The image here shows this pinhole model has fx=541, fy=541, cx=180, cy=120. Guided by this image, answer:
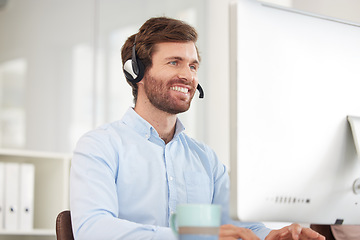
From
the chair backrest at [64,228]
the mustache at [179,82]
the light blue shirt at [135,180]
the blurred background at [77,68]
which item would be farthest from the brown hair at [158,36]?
the blurred background at [77,68]

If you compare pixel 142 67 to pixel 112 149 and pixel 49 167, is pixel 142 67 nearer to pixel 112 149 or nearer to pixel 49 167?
pixel 112 149

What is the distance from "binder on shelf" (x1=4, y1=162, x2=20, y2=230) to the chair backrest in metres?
1.55

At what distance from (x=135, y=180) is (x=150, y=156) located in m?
0.11

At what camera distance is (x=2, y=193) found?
2.83 meters

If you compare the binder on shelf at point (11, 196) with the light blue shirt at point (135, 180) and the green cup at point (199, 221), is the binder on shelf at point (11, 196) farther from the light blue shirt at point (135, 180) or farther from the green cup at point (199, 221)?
the green cup at point (199, 221)

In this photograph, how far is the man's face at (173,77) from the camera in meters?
1.74

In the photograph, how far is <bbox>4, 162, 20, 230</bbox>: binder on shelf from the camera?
2.84m

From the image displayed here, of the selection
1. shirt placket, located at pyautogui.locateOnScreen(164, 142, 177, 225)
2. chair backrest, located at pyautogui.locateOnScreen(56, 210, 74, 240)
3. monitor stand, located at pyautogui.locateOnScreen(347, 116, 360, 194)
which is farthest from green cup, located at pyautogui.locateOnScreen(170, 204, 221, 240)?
shirt placket, located at pyautogui.locateOnScreen(164, 142, 177, 225)

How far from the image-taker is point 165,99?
5.73 ft

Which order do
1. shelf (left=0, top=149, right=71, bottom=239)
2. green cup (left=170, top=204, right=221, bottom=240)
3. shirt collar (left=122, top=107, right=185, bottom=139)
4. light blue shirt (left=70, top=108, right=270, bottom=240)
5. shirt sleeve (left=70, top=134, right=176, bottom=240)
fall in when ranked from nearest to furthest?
green cup (left=170, top=204, right=221, bottom=240) < shirt sleeve (left=70, top=134, right=176, bottom=240) < light blue shirt (left=70, top=108, right=270, bottom=240) < shirt collar (left=122, top=107, right=185, bottom=139) < shelf (left=0, top=149, right=71, bottom=239)

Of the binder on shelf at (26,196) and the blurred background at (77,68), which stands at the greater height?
the blurred background at (77,68)

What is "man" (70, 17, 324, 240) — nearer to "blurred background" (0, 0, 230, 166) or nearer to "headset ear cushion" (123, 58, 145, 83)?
"headset ear cushion" (123, 58, 145, 83)

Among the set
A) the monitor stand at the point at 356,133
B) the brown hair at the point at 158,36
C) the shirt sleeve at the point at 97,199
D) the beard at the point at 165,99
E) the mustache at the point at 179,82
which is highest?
the brown hair at the point at 158,36

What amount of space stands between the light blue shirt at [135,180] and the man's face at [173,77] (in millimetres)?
97
